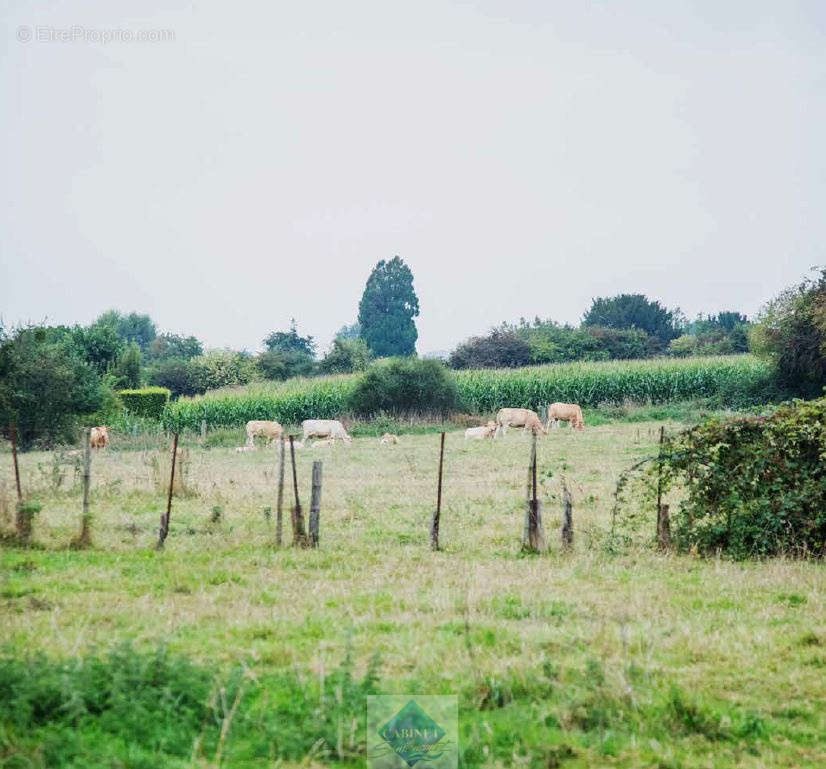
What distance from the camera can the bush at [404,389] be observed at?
40312 millimetres

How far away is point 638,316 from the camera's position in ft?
286

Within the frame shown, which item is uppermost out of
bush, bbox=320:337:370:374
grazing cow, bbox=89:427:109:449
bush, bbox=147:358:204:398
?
bush, bbox=320:337:370:374

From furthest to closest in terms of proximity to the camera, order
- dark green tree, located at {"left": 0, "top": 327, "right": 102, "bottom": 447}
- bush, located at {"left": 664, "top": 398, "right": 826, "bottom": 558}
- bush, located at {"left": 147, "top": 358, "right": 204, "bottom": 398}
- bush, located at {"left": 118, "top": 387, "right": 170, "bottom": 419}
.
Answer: bush, located at {"left": 147, "top": 358, "right": 204, "bottom": 398} → bush, located at {"left": 118, "top": 387, "right": 170, "bottom": 419} → dark green tree, located at {"left": 0, "top": 327, "right": 102, "bottom": 447} → bush, located at {"left": 664, "top": 398, "right": 826, "bottom": 558}

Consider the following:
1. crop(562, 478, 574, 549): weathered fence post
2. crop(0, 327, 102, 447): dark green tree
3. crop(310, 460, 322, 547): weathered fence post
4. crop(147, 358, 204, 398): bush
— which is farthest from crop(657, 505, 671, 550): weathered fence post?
crop(147, 358, 204, 398): bush

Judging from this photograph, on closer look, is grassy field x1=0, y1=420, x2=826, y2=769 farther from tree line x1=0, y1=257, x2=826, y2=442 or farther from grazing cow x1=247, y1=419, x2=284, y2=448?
grazing cow x1=247, y1=419, x2=284, y2=448

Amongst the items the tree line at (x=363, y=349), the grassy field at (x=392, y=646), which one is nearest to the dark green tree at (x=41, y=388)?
the tree line at (x=363, y=349)

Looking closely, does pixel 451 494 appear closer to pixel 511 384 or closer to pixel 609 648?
pixel 609 648

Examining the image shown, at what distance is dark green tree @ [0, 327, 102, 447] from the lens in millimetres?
30719

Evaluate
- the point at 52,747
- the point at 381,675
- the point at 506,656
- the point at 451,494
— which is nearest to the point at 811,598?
the point at 506,656

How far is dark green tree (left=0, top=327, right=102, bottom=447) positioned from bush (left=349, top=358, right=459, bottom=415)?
11.8 meters

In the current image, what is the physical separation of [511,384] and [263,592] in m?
36.0

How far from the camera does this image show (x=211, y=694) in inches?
203

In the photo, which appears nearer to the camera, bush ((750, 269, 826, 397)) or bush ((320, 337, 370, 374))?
bush ((750, 269, 826, 397))

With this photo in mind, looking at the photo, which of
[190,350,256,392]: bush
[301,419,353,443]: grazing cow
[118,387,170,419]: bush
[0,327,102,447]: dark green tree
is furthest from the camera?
[190,350,256,392]: bush
